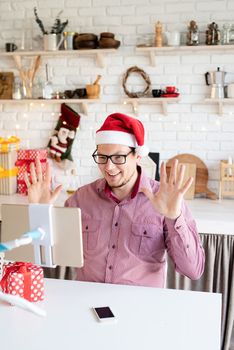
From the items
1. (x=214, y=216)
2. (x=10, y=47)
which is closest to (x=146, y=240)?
(x=214, y=216)

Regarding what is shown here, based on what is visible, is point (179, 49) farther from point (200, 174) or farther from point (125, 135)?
point (125, 135)

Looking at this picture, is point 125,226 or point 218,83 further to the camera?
point 218,83

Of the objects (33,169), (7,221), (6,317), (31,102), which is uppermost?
(31,102)

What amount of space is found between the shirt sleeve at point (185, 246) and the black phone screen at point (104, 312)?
407 millimetres

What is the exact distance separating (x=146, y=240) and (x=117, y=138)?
454mm

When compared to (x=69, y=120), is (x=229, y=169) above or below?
below

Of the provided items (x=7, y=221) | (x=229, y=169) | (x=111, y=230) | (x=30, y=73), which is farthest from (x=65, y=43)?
(x=7, y=221)

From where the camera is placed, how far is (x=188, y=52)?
3412 mm

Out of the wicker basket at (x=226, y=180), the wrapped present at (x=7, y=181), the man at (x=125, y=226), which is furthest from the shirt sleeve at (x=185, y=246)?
the wrapped present at (x=7, y=181)

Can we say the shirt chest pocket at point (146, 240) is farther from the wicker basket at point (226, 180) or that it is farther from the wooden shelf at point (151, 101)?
the wooden shelf at point (151, 101)

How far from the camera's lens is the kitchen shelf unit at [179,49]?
129 inches

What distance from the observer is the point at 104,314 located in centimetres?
151

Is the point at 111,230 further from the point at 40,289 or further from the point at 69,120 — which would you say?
the point at 69,120

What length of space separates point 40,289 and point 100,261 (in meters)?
0.40
